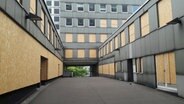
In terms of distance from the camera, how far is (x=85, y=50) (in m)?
45.3

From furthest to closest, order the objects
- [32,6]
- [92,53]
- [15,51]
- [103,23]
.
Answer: [103,23] < [92,53] < [32,6] < [15,51]

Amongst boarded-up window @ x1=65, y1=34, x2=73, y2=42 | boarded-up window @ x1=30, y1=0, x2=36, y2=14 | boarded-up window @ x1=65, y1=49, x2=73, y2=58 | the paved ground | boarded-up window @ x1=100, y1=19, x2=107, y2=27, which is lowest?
the paved ground

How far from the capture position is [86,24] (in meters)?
46.0

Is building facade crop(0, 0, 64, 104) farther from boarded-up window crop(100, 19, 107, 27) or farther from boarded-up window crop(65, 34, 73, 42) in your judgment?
boarded-up window crop(100, 19, 107, 27)

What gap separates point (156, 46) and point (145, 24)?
3.18 metres

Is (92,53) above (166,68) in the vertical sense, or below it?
above

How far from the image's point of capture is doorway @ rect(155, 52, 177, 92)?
1264 centimetres

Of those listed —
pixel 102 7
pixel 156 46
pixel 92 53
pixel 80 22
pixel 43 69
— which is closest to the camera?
pixel 156 46

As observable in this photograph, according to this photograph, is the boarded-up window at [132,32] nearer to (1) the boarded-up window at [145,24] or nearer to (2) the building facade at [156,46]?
(2) the building facade at [156,46]

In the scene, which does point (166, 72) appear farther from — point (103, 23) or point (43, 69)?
point (103, 23)

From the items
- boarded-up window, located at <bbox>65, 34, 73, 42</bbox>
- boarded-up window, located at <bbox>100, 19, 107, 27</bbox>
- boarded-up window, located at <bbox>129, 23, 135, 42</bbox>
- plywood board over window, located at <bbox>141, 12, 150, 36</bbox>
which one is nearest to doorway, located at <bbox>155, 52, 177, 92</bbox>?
plywood board over window, located at <bbox>141, 12, 150, 36</bbox>

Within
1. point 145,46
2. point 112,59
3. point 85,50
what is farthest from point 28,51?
point 85,50

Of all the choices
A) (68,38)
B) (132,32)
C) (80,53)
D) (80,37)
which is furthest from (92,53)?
(132,32)

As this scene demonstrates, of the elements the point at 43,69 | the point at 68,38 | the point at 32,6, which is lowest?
the point at 43,69
